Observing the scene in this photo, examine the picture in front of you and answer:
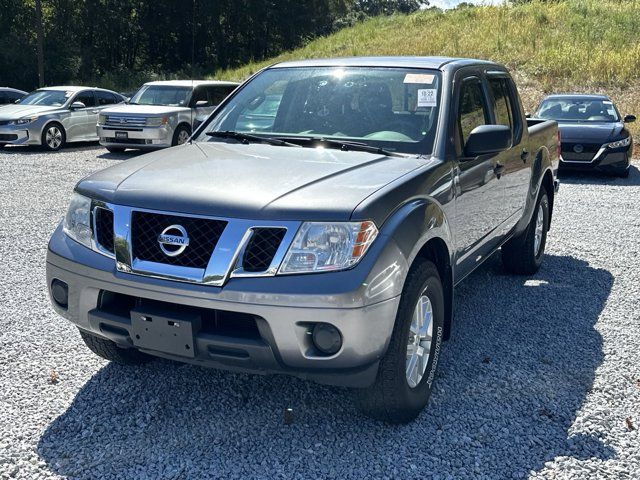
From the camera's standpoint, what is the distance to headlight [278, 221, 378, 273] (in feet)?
9.20

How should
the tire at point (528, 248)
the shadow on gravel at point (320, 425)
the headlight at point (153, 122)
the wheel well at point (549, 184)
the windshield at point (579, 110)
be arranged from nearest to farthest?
the shadow on gravel at point (320, 425) → the tire at point (528, 248) → the wheel well at point (549, 184) → the windshield at point (579, 110) → the headlight at point (153, 122)

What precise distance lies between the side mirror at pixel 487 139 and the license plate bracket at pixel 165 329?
191 centimetres

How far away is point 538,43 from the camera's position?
1002 inches

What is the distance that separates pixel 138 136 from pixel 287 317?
40.8ft

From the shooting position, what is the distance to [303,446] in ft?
10.3

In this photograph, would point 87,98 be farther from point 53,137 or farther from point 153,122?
point 153,122

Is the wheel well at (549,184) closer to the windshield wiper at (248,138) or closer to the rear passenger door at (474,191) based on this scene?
the rear passenger door at (474,191)

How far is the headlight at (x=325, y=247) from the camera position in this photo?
280cm

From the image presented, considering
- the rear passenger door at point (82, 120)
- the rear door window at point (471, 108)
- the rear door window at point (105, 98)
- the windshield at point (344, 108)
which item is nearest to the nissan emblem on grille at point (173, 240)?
the windshield at point (344, 108)

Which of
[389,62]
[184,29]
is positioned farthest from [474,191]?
[184,29]

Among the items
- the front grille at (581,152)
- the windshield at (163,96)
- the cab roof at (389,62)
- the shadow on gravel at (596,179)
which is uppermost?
the cab roof at (389,62)

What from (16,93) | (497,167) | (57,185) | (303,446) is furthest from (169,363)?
(16,93)

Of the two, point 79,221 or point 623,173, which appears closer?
point 79,221

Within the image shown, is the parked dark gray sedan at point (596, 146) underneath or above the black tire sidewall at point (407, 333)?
underneath
